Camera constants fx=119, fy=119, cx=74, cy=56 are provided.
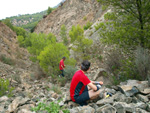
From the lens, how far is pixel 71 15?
3825cm

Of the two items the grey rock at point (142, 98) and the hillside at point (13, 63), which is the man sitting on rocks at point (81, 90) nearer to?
the grey rock at point (142, 98)

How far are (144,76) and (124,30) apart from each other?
6.11 ft

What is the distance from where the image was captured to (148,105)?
2459mm

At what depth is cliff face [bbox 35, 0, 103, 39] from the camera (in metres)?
32.3

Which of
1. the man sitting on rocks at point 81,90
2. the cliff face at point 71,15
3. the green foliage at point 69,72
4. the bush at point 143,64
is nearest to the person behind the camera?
the man sitting on rocks at point 81,90

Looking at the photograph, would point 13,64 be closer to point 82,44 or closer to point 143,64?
point 82,44

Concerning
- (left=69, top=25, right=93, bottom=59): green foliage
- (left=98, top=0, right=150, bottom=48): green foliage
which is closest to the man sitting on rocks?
(left=98, top=0, right=150, bottom=48): green foliage

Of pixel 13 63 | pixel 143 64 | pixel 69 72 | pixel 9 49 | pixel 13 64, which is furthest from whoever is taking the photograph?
pixel 9 49

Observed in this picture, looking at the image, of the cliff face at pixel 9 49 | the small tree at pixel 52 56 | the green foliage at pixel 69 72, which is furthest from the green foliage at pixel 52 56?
the cliff face at pixel 9 49

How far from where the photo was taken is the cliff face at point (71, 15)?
3234 centimetres

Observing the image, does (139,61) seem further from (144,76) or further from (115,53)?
(115,53)

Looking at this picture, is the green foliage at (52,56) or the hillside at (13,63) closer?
the green foliage at (52,56)

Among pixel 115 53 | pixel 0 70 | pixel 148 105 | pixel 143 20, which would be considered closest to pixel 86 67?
pixel 148 105

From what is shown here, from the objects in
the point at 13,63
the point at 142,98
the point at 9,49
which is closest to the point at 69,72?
the point at 142,98
